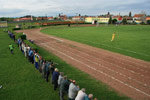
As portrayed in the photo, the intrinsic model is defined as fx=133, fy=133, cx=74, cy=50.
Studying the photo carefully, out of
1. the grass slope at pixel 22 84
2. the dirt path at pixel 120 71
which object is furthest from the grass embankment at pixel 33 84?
the dirt path at pixel 120 71

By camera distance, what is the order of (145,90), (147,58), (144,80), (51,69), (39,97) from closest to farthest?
(39,97) < (145,90) < (51,69) < (144,80) < (147,58)

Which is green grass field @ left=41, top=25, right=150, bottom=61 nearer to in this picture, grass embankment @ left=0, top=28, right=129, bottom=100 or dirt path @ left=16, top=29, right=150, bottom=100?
dirt path @ left=16, top=29, right=150, bottom=100

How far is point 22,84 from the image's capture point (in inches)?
366

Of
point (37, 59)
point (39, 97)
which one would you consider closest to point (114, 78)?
point (39, 97)

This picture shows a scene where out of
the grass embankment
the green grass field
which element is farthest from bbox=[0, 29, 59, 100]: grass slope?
the green grass field

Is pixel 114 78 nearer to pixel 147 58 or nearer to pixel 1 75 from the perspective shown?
pixel 147 58

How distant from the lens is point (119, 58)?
1445 centimetres

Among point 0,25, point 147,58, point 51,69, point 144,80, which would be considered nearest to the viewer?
point 51,69

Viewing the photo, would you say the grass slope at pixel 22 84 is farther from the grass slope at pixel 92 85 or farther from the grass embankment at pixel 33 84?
the grass slope at pixel 92 85

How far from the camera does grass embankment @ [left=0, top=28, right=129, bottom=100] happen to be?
7855 millimetres

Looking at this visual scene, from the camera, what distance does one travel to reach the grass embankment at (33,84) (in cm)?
786

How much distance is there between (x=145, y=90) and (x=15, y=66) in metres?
11.0

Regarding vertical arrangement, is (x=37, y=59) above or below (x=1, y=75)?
above

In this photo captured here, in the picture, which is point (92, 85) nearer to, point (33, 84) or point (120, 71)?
point (120, 71)
